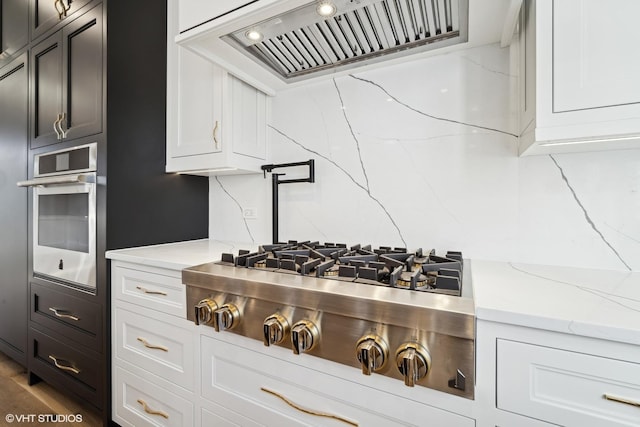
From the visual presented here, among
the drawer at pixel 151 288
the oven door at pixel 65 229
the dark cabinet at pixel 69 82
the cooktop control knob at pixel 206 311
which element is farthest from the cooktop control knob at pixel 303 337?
the dark cabinet at pixel 69 82

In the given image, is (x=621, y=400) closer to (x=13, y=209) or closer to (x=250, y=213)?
(x=250, y=213)

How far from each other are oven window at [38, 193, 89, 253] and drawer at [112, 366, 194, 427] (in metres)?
0.64

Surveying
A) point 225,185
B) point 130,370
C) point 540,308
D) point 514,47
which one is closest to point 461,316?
point 540,308

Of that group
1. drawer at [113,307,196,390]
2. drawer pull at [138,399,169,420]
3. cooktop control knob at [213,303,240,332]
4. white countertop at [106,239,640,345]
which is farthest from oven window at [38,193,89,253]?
cooktop control knob at [213,303,240,332]

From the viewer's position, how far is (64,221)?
1542 millimetres

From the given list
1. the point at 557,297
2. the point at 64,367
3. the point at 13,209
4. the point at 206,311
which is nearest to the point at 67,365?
the point at 64,367

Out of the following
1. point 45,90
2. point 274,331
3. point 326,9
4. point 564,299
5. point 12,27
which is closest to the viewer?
point 564,299

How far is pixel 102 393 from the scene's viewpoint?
4.48 feet

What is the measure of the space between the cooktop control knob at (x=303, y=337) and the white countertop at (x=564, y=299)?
0.39 m

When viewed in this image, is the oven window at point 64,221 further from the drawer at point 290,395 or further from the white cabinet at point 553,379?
the white cabinet at point 553,379

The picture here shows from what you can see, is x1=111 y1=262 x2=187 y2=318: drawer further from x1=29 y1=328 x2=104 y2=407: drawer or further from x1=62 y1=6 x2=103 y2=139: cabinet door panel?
x1=62 y1=6 x2=103 y2=139: cabinet door panel

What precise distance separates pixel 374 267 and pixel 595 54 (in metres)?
0.77

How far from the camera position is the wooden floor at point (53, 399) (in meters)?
1.51

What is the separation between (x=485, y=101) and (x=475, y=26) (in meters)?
0.27
